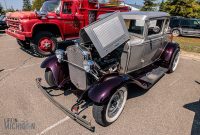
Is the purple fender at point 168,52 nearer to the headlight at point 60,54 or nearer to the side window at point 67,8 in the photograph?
the headlight at point 60,54

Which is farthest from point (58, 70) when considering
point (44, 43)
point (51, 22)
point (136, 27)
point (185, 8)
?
point (185, 8)

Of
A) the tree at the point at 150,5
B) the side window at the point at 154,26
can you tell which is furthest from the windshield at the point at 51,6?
the tree at the point at 150,5

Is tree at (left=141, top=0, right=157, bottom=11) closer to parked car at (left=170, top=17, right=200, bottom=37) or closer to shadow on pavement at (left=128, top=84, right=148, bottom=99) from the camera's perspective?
parked car at (left=170, top=17, right=200, bottom=37)

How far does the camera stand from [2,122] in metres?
3.42

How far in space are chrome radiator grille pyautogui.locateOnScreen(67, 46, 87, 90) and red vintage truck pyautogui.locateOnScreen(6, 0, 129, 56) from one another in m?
4.14

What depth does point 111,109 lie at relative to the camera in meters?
3.51

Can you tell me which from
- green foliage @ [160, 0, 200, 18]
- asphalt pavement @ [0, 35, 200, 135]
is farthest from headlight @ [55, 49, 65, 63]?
green foliage @ [160, 0, 200, 18]

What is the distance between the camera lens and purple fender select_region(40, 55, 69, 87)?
4215 millimetres

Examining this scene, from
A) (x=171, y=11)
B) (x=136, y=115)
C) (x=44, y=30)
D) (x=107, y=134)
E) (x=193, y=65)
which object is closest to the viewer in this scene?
(x=107, y=134)

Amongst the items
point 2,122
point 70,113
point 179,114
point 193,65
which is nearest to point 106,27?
point 70,113

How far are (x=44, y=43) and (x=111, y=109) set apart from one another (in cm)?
522

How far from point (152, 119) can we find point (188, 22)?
1423cm

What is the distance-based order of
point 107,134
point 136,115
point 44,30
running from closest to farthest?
point 107,134
point 136,115
point 44,30

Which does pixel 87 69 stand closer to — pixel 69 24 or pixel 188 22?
pixel 69 24
